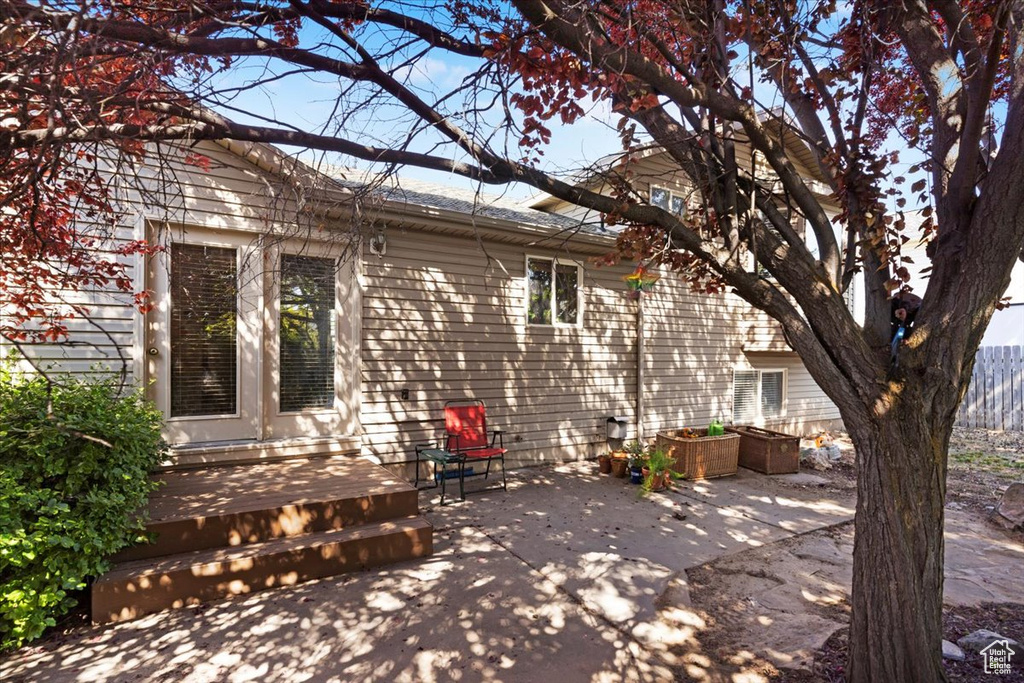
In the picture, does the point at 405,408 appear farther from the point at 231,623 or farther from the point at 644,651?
the point at 644,651

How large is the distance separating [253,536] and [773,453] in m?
7.01

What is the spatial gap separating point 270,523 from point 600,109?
4.07 m

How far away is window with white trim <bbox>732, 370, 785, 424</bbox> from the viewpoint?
32.4ft

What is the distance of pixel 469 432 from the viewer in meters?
6.45

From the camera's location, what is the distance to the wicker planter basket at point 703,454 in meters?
7.13

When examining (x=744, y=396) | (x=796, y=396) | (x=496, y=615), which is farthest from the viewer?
(x=796, y=396)

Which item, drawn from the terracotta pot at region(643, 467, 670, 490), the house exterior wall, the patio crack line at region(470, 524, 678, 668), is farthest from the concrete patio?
the house exterior wall

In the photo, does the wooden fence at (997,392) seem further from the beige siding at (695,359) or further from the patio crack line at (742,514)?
the patio crack line at (742,514)

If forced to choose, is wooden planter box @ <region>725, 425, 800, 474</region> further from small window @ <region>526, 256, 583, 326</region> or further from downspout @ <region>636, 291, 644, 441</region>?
small window @ <region>526, 256, 583, 326</region>

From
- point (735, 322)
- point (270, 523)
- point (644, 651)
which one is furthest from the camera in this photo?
point (735, 322)

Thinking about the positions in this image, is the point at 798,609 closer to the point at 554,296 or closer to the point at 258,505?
the point at 258,505

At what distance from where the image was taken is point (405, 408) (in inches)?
252

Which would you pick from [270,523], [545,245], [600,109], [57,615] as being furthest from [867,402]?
[545,245]

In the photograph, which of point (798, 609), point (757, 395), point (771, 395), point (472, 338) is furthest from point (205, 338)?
point (771, 395)
